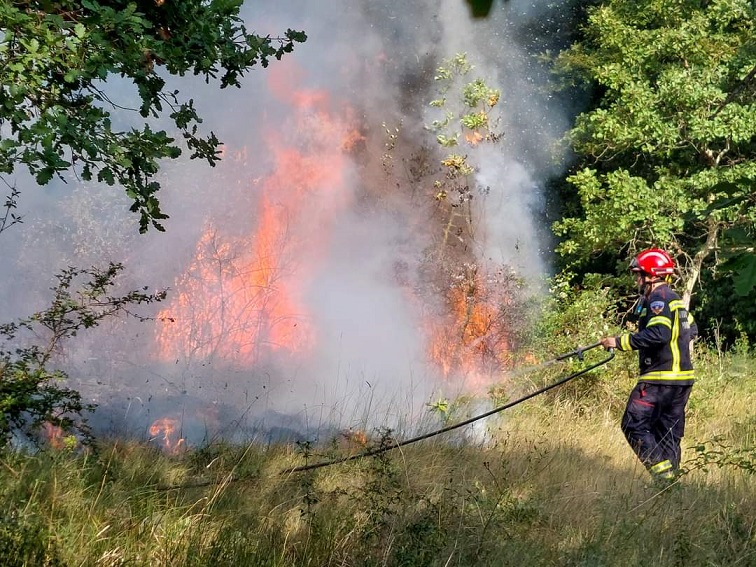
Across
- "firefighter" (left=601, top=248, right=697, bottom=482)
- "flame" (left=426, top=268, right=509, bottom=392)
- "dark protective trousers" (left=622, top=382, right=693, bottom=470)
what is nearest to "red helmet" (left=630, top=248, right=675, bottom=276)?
"firefighter" (left=601, top=248, right=697, bottom=482)

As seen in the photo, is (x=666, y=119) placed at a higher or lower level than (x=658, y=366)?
higher

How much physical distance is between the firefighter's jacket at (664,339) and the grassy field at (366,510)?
0.70 metres

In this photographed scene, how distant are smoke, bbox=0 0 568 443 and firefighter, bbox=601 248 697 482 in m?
2.25

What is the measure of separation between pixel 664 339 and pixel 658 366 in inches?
9.3

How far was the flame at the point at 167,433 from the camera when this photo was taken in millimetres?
5855

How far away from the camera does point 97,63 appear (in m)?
3.13

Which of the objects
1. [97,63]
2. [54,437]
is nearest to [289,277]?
[54,437]

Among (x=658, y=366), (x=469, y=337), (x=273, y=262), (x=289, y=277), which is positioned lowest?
(x=658, y=366)

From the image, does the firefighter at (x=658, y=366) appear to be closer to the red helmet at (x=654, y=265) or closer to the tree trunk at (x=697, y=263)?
the red helmet at (x=654, y=265)

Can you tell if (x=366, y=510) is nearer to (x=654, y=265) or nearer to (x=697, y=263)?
(x=654, y=265)

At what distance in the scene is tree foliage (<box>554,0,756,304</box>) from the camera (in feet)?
34.9

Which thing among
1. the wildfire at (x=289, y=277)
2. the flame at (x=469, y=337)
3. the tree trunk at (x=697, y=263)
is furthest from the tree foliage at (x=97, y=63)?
the tree trunk at (x=697, y=263)

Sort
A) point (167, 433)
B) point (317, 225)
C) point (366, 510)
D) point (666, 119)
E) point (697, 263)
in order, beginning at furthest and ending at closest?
1. point (697, 263)
2. point (666, 119)
3. point (317, 225)
4. point (167, 433)
5. point (366, 510)

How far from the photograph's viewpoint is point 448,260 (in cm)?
1252
